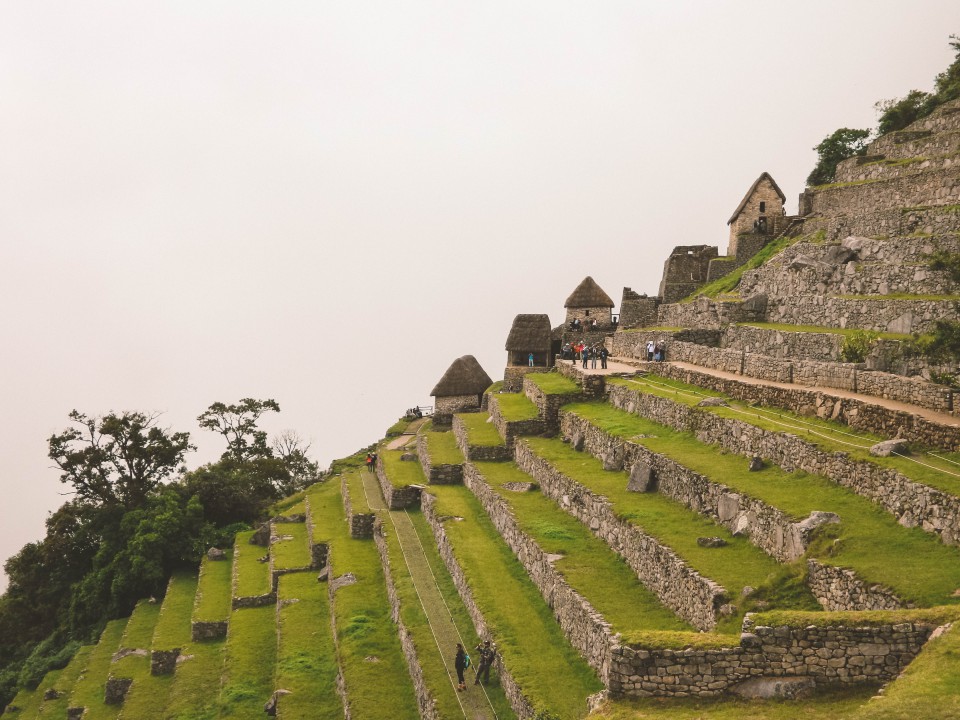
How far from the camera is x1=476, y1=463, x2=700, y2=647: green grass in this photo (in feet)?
48.2

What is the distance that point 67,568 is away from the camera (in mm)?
41469

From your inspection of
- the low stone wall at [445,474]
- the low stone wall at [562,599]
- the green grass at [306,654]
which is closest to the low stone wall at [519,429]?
the low stone wall at [445,474]

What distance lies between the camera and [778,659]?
1003 cm

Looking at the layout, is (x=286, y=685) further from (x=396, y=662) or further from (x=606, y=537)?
(x=606, y=537)

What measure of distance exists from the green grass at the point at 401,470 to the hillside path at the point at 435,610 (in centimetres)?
101

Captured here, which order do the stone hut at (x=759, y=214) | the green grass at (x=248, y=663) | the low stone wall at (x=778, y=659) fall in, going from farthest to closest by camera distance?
1. the stone hut at (x=759, y=214)
2. the green grass at (x=248, y=663)
3. the low stone wall at (x=778, y=659)

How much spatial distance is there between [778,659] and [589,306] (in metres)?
31.4

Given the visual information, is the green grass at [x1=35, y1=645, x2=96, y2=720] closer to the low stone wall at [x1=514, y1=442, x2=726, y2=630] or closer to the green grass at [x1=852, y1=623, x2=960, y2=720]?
the low stone wall at [x1=514, y1=442, x2=726, y2=630]

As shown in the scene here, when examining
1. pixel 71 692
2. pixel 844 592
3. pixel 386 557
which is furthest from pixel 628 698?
pixel 71 692

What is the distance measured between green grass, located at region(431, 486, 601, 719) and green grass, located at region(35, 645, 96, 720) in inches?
593

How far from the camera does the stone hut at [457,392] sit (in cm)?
4091

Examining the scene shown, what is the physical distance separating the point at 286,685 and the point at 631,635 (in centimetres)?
1213

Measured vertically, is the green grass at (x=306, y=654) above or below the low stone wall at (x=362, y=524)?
below

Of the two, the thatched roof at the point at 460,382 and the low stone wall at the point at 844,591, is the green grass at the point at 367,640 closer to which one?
the low stone wall at the point at 844,591
